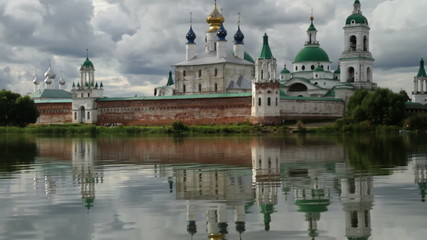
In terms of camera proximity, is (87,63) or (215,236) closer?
(215,236)

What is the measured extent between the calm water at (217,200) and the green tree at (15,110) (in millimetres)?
42351

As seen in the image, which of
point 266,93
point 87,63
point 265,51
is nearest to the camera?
point 266,93

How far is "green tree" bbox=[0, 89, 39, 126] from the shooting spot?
200ft

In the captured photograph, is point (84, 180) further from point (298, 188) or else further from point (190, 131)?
point (190, 131)

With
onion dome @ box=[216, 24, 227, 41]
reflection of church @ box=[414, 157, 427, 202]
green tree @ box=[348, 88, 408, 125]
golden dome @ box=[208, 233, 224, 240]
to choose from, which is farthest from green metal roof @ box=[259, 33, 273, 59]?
golden dome @ box=[208, 233, 224, 240]

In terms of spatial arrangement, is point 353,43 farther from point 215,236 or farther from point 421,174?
point 215,236

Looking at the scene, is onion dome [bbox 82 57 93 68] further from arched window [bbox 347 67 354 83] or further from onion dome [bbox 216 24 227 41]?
arched window [bbox 347 67 354 83]

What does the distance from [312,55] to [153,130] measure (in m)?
20.7

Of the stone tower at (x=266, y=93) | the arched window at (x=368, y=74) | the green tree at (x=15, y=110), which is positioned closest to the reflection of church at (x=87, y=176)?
the stone tower at (x=266, y=93)

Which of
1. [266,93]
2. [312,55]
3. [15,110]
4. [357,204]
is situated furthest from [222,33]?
[357,204]

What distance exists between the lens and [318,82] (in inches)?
2680

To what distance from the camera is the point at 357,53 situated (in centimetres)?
6612

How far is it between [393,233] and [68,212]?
190 inches

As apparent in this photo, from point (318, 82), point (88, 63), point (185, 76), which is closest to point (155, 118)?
point (185, 76)
